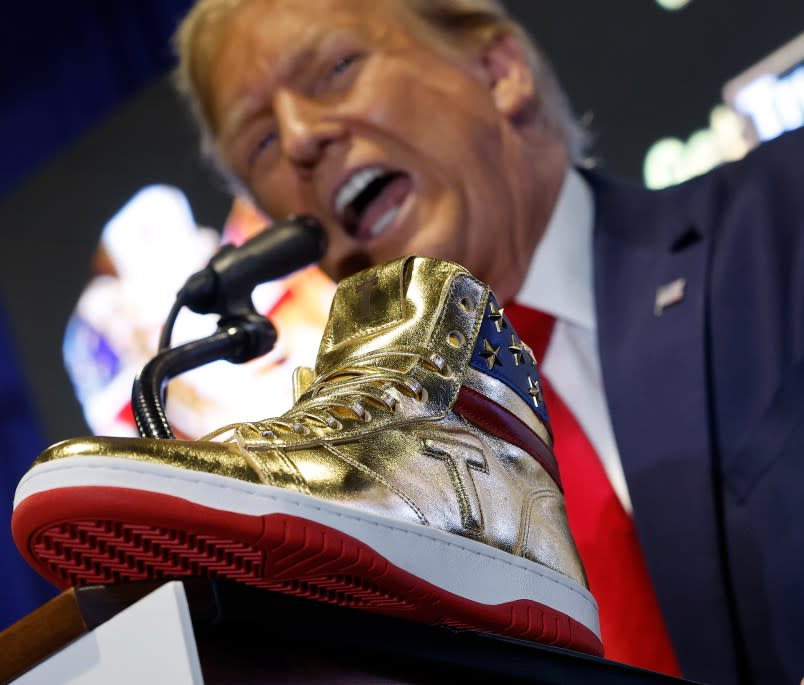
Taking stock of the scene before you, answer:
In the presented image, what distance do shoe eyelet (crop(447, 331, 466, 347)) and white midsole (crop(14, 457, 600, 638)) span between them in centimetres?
12

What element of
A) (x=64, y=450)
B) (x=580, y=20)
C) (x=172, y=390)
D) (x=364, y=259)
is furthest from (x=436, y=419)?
(x=172, y=390)

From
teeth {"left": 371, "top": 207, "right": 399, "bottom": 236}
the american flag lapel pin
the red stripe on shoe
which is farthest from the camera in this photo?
teeth {"left": 371, "top": 207, "right": 399, "bottom": 236}

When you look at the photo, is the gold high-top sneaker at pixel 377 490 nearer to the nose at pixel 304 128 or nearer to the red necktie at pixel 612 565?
the red necktie at pixel 612 565

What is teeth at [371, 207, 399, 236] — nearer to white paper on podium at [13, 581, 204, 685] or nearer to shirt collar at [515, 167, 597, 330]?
shirt collar at [515, 167, 597, 330]

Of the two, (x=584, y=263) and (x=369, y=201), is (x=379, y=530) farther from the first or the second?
(x=369, y=201)

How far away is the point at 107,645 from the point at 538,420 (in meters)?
0.29

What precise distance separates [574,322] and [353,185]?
0.37m

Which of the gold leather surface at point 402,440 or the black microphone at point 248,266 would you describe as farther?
the black microphone at point 248,266

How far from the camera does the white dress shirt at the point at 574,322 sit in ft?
3.71

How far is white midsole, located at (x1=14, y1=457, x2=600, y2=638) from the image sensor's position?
0.44 meters

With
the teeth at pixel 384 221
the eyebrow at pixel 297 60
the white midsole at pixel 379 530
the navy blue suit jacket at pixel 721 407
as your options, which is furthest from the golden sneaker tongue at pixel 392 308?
the eyebrow at pixel 297 60

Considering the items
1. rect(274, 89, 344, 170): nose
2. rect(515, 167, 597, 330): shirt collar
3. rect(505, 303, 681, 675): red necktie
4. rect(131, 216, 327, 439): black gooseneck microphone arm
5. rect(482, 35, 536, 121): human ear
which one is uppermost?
rect(131, 216, 327, 439): black gooseneck microphone arm

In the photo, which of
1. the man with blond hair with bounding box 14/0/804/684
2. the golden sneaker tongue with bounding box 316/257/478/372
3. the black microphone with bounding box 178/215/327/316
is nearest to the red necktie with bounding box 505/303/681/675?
the man with blond hair with bounding box 14/0/804/684

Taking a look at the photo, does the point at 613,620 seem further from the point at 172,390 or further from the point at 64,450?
the point at 172,390
